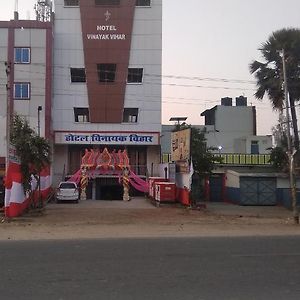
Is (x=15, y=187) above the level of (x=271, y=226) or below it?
above

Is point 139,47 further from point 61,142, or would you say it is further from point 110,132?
point 61,142

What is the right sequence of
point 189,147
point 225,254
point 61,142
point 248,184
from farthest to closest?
point 61,142 < point 248,184 < point 189,147 < point 225,254

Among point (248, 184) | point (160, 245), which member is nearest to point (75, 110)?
point (248, 184)

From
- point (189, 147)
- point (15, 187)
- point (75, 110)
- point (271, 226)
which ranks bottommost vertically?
point (271, 226)

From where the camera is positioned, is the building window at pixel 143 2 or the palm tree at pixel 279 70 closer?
the palm tree at pixel 279 70

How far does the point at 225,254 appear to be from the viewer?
12.3m

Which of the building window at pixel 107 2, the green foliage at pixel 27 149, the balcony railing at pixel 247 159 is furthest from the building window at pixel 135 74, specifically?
the green foliage at pixel 27 149

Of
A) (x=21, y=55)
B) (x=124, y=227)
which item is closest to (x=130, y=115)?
(x=21, y=55)

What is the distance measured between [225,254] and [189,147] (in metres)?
21.2

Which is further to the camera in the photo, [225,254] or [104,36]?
[104,36]

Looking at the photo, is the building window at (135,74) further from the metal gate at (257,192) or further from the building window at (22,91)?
the metal gate at (257,192)

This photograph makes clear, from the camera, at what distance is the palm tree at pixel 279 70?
36875 mm

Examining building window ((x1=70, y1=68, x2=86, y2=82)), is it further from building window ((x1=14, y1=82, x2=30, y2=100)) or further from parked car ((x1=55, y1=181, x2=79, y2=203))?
parked car ((x1=55, y1=181, x2=79, y2=203))

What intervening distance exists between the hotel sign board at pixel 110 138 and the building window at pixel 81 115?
1.49 meters
